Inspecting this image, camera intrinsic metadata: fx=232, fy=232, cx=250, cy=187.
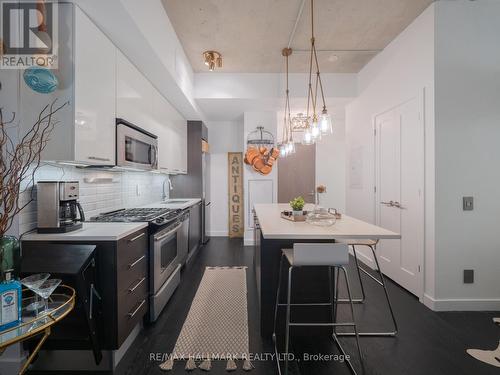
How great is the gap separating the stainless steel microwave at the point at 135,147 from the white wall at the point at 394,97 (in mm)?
2878

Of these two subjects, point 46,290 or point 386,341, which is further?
point 386,341

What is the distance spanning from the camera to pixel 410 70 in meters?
2.59

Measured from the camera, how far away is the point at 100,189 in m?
2.30

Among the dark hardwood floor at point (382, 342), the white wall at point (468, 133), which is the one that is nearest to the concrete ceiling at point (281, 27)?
the white wall at point (468, 133)

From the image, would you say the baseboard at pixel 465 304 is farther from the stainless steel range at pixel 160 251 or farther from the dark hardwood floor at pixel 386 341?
the stainless steel range at pixel 160 251

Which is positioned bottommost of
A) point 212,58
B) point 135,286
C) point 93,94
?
point 135,286

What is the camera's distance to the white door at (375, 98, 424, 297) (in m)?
2.46

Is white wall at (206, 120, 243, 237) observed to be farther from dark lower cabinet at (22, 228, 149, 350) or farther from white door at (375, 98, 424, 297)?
dark lower cabinet at (22, 228, 149, 350)

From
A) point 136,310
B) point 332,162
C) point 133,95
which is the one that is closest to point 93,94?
point 133,95

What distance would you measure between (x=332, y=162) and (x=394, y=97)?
2.21 meters

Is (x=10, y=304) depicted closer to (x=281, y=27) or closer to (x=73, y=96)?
(x=73, y=96)

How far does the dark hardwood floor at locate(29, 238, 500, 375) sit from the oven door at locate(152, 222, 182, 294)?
13.1 inches

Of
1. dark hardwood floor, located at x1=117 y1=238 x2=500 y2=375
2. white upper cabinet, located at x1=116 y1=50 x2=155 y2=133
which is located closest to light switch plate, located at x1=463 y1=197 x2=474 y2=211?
dark hardwood floor, located at x1=117 y1=238 x2=500 y2=375

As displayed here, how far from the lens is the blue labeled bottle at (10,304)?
982mm
